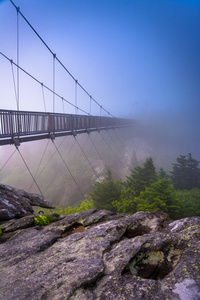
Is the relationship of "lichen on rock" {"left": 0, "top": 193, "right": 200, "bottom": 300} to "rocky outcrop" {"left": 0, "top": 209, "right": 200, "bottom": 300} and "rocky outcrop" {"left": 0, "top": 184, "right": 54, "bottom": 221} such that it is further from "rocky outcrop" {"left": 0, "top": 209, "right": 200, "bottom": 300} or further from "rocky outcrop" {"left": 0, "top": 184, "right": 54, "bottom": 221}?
"rocky outcrop" {"left": 0, "top": 184, "right": 54, "bottom": 221}

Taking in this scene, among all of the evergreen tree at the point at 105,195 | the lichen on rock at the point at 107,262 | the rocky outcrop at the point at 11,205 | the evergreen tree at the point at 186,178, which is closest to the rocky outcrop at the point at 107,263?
the lichen on rock at the point at 107,262

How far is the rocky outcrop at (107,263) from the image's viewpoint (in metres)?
2.32

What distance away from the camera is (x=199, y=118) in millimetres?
88062

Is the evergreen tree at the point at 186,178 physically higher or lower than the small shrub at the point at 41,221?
lower

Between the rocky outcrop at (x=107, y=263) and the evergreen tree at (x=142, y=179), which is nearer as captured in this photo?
the rocky outcrop at (x=107, y=263)

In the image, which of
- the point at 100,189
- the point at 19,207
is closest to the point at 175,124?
the point at 100,189

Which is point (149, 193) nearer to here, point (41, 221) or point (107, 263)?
point (41, 221)

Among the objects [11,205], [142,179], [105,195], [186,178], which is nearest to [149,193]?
[105,195]

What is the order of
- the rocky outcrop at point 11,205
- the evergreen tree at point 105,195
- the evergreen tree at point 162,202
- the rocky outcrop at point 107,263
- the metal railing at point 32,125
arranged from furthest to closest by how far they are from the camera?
the evergreen tree at point 105,195 < the evergreen tree at point 162,202 < the metal railing at point 32,125 < the rocky outcrop at point 11,205 < the rocky outcrop at point 107,263

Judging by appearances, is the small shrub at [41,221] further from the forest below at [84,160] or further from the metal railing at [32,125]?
the forest below at [84,160]

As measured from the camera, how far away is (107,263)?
292 cm

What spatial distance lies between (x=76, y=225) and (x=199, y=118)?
99.1m

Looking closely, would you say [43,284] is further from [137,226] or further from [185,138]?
Result: [185,138]

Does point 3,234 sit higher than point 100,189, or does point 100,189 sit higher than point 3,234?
point 3,234
